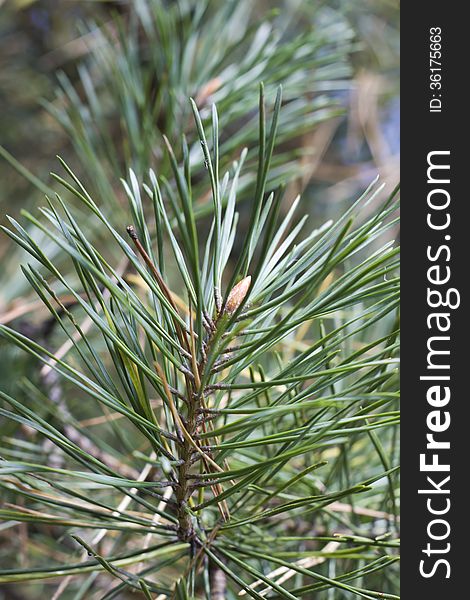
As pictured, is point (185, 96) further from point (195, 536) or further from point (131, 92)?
point (195, 536)

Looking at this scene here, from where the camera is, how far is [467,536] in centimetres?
24

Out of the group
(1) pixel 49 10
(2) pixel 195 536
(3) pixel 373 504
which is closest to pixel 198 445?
(2) pixel 195 536

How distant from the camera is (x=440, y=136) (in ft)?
0.90

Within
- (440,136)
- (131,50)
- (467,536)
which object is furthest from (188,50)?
(467,536)

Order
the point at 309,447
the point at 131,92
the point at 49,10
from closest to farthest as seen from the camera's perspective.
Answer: the point at 309,447, the point at 131,92, the point at 49,10

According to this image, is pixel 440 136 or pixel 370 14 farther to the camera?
pixel 370 14

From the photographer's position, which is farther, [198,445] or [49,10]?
[49,10]

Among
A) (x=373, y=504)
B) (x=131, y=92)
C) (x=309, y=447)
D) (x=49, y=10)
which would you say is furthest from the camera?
(x=49, y=10)

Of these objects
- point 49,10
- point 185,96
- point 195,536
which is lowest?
point 195,536

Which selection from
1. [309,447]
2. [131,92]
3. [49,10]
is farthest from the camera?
[49,10]

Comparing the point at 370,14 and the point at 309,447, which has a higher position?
the point at 370,14

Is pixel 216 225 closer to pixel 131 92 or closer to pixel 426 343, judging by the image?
pixel 426 343

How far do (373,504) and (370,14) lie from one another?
22.8 inches

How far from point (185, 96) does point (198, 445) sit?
0.27 m
